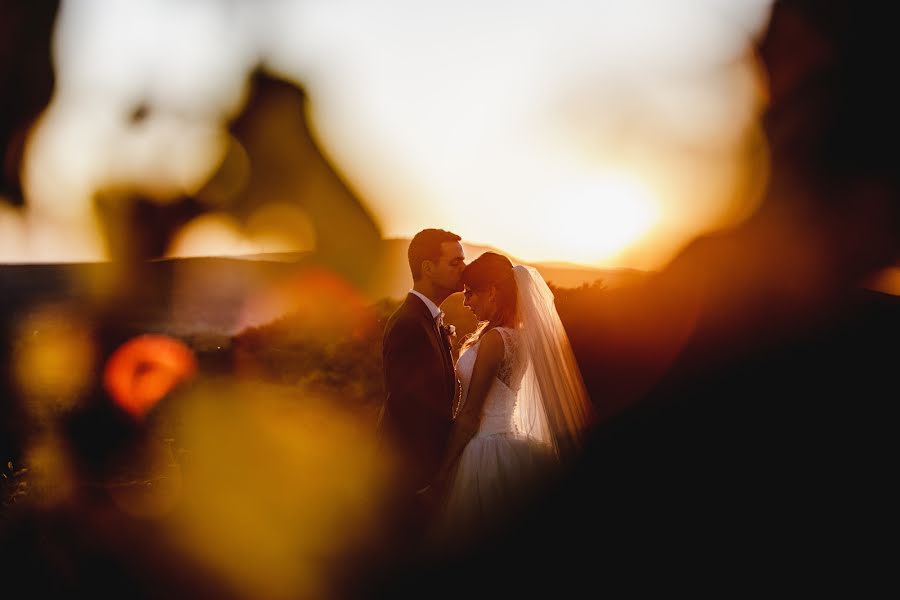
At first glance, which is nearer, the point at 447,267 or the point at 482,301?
the point at 447,267

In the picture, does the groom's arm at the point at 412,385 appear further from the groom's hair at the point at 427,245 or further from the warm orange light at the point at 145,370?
the warm orange light at the point at 145,370

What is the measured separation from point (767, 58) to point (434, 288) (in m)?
5.23

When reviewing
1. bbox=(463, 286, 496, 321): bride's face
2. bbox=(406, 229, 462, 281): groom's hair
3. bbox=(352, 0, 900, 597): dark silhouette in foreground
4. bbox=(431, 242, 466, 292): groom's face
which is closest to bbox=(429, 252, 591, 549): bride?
bbox=(463, 286, 496, 321): bride's face

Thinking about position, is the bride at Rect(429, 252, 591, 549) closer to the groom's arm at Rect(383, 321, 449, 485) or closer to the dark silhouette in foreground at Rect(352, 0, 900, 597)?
the dark silhouette in foreground at Rect(352, 0, 900, 597)

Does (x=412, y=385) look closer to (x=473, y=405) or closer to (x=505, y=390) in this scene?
(x=473, y=405)

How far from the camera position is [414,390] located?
497 centimetres

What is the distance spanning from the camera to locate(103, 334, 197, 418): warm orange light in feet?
40.5

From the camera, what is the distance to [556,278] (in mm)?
9867

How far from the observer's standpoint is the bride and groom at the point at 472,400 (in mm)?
5027

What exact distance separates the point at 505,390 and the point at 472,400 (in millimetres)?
339

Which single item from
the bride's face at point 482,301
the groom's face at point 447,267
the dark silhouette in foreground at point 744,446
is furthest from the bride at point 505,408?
the groom's face at point 447,267

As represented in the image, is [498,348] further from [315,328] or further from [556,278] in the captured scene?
[315,328]

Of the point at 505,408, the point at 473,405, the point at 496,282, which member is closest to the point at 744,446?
the point at 505,408

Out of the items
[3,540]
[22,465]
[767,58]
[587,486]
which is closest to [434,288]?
[587,486]
